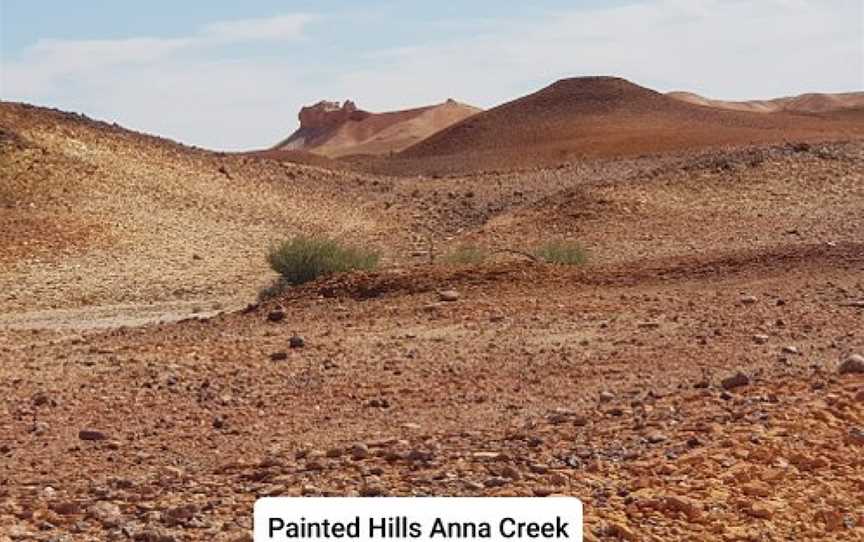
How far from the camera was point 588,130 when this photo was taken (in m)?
52.6

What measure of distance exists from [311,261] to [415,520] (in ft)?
45.5

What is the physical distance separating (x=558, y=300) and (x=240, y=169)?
18.6 metres

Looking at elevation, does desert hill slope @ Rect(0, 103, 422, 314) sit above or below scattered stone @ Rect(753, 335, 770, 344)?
above

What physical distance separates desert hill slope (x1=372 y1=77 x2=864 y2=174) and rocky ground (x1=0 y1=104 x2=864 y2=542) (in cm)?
2125

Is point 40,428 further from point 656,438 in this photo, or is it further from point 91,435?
point 656,438

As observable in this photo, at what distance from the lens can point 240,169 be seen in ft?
104

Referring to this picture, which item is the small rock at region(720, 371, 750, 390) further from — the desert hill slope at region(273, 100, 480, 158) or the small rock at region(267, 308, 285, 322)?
the desert hill slope at region(273, 100, 480, 158)

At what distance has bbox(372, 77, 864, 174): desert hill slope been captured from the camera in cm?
4569

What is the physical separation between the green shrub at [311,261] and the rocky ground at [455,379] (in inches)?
23.5

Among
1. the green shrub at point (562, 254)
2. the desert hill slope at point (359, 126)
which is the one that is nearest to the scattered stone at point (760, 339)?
the green shrub at point (562, 254)

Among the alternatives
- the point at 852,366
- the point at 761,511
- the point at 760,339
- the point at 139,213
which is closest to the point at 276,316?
the point at 760,339

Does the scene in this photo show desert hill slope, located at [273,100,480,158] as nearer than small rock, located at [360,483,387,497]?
No

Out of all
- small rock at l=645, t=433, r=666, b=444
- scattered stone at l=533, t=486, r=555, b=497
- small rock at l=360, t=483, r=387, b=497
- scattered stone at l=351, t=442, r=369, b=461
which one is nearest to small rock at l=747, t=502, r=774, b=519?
scattered stone at l=533, t=486, r=555, b=497

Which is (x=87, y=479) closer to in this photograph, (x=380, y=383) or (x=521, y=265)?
(x=380, y=383)
